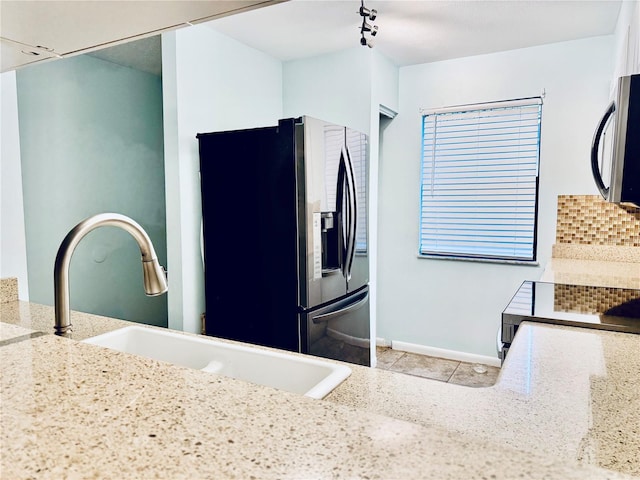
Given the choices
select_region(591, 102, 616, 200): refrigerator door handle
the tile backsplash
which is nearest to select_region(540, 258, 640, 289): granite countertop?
the tile backsplash

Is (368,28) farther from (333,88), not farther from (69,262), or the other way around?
(69,262)

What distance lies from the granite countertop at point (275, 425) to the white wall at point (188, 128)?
1.92m

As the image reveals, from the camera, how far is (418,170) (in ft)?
12.3

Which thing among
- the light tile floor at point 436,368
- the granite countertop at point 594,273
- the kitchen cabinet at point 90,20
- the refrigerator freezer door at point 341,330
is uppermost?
the kitchen cabinet at point 90,20

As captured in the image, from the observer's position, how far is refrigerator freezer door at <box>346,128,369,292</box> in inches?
107

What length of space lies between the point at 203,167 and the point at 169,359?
1594 millimetres

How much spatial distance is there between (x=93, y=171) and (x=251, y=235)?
5.21 feet

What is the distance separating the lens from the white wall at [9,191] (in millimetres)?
1734

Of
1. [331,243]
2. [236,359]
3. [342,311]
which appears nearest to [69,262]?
[236,359]

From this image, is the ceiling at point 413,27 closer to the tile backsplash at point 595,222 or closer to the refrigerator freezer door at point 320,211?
the refrigerator freezer door at point 320,211

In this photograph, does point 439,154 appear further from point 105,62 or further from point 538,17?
point 105,62

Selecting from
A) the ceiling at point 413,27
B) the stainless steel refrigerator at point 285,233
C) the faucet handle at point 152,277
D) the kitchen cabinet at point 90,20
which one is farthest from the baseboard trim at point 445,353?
the kitchen cabinet at point 90,20

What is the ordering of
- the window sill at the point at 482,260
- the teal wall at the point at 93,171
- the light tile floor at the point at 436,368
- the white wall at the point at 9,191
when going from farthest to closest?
1. the window sill at the point at 482,260
2. the light tile floor at the point at 436,368
3. the teal wall at the point at 93,171
4. the white wall at the point at 9,191

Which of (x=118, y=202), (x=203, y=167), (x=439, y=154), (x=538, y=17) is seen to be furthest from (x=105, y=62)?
(x=538, y=17)
